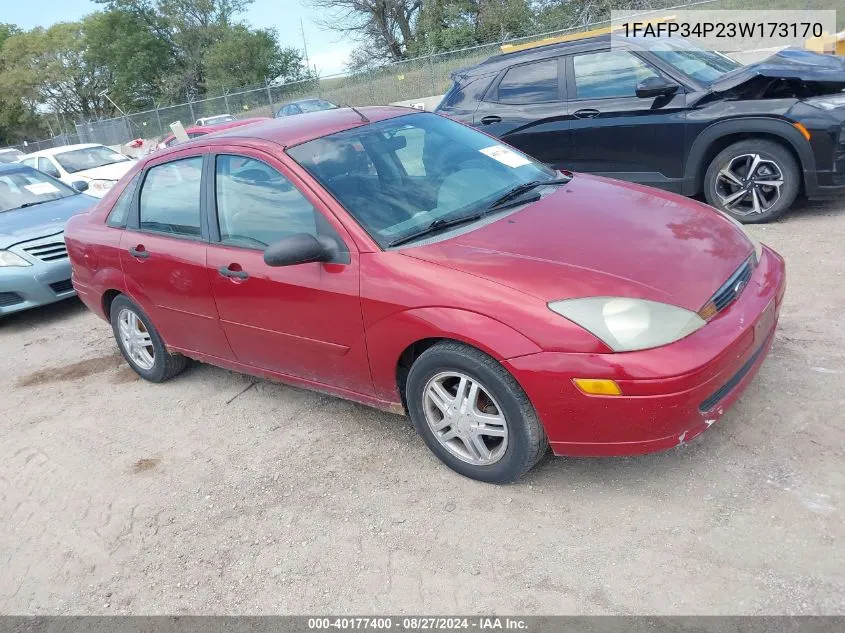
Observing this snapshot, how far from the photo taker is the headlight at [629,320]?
2.67 m

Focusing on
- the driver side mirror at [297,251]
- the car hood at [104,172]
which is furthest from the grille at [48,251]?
the car hood at [104,172]

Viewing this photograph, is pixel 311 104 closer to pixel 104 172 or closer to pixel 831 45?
pixel 104 172

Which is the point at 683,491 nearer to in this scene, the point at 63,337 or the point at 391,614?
the point at 391,614

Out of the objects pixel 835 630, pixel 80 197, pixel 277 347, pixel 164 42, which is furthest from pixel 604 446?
pixel 164 42

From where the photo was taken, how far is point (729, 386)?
2889 mm

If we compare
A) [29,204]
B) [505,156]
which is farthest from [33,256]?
[505,156]

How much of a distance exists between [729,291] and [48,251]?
21.7 ft

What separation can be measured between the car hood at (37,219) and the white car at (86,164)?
4.42 meters

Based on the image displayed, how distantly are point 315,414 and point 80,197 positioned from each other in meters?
5.84

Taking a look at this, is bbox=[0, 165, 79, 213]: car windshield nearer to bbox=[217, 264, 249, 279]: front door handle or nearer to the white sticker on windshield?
the white sticker on windshield

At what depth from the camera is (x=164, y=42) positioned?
58469mm

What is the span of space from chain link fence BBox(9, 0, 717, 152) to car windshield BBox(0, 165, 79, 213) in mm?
12634

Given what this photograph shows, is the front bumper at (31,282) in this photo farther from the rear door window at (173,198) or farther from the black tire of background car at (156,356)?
the rear door window at (173,198)

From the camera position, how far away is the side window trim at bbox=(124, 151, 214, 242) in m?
4.01
